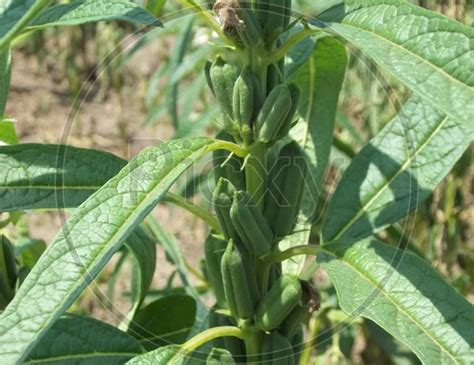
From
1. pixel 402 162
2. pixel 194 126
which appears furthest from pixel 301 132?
pixel 194 126

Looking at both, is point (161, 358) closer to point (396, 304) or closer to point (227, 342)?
point (227, 342)

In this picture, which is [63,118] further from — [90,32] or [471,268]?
[471,268]

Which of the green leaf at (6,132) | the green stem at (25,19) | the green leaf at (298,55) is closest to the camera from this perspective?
the green stem at (25,19)

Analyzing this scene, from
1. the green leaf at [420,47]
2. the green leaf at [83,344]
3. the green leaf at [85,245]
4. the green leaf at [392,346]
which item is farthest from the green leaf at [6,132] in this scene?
the green leaf at [392,346]

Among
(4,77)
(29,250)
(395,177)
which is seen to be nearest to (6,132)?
(4,77)

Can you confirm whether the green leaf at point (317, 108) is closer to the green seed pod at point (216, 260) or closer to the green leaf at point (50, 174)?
the green seed pod at point (216, 260)

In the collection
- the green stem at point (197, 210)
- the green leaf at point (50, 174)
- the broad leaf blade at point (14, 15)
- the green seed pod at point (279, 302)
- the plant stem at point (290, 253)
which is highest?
the broad leaf blade at point (14, 15)
